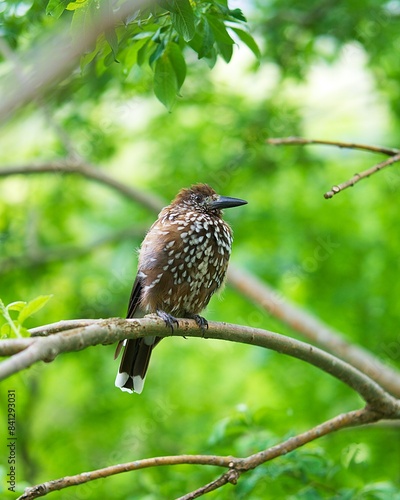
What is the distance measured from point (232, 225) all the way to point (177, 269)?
2.97 m

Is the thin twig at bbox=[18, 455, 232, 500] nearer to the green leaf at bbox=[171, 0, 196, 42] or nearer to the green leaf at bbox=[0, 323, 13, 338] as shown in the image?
the green leaf at bbox=[0, 323, 13, 338]

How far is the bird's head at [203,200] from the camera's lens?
194 inches

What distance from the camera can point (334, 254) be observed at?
7.49 meters

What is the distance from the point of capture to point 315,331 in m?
6.15

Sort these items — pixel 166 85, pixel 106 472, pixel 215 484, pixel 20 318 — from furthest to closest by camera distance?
pixel 166 85
pixel 215 484
pixel 106 472
pixel 20 318

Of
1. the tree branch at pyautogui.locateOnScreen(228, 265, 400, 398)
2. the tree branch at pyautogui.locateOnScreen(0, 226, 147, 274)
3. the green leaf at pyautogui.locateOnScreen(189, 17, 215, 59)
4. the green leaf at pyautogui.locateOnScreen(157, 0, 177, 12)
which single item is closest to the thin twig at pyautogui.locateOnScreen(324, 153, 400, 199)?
the green leaf at pyautogui.locateOnScreen(189, 17, 215, 59)

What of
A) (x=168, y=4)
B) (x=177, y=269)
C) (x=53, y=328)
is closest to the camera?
(x=168, y=4)

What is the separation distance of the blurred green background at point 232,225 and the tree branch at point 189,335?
2.55m

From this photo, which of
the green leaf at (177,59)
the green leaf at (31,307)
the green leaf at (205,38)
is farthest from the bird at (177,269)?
the green leaf at (31,307)

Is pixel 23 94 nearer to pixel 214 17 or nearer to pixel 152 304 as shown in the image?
pixel 214 17

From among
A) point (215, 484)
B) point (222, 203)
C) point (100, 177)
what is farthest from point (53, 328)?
point (100, 177)

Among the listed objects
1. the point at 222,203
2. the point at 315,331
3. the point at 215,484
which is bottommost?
the point at 215,484

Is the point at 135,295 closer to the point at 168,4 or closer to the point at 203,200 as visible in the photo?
the point at 203,200

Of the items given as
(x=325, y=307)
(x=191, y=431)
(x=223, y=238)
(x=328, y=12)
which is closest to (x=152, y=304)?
(x=223, y=238)
